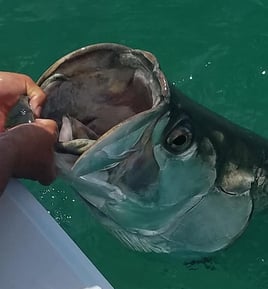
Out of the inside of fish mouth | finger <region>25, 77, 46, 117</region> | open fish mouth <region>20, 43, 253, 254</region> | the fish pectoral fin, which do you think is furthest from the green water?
finger <region>25, 77, 46, 117</region>

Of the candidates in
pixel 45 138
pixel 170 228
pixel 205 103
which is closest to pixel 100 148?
pixel 45 138

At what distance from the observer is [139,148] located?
185 cm

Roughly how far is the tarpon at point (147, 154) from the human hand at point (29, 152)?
9 centimetres

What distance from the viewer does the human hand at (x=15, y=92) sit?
1.71 meters

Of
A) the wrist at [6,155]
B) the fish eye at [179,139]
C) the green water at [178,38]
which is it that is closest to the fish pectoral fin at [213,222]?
the fish eye at [179,139]

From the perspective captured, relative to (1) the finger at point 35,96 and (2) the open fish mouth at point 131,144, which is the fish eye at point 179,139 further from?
(1) the finger at point 35,96

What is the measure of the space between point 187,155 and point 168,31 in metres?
1.29

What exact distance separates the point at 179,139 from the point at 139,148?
0.09 m

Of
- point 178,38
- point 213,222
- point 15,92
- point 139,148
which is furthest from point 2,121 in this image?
point 178,38

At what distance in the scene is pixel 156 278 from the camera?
2.49m

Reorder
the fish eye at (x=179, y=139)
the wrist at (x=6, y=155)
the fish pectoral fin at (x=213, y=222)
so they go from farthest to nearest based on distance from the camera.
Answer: the fish pectoral fin at (x=213, y=222), the fish eye at (x=179, y=139), the wrist at (x=6, y=155)

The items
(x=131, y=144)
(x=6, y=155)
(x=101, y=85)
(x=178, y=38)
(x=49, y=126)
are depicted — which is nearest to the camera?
(x=6, y=155)

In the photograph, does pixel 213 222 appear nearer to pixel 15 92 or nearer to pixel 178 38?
pixel 15 92

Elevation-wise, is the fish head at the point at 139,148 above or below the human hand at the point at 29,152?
below
